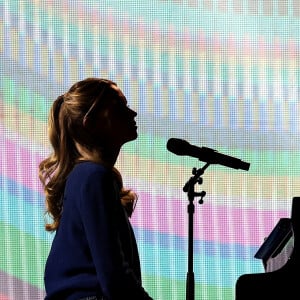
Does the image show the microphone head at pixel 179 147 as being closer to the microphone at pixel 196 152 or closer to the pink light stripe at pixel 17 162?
the microphone at pixel 196 152

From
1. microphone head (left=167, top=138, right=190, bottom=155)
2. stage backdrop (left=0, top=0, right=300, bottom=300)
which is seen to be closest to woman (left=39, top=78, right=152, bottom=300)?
microphone head (left=167, top=138, right=190, bottom=155)

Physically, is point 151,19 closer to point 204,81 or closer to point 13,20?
point 204,81

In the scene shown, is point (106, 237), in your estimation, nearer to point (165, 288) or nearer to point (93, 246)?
point (93, 246)

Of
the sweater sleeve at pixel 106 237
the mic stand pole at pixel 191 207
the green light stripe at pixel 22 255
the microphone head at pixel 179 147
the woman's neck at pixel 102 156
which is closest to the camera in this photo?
the sweater sleeve at pixel 106 237

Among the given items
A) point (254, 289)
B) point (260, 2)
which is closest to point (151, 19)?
point (260, 2)

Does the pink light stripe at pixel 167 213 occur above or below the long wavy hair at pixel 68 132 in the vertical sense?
below

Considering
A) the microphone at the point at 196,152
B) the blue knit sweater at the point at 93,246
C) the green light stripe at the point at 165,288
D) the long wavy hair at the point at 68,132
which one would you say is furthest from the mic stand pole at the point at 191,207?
the blue knit sweater at the point at 93,246

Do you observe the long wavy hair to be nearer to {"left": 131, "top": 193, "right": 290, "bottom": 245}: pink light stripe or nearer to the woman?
the woman

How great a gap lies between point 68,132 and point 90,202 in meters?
0.21

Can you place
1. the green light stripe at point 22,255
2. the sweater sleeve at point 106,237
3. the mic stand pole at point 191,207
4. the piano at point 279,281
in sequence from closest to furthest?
the sweater sleeve at point 106,237 < the piano at point 279,281 < the mic stand pole at point 191,207 < the green light stripe at point 22,255

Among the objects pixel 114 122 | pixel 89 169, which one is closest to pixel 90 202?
pixel 89 169

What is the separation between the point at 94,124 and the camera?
166 cm

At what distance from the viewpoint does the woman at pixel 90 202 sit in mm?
1544

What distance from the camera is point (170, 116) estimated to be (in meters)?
4.55
